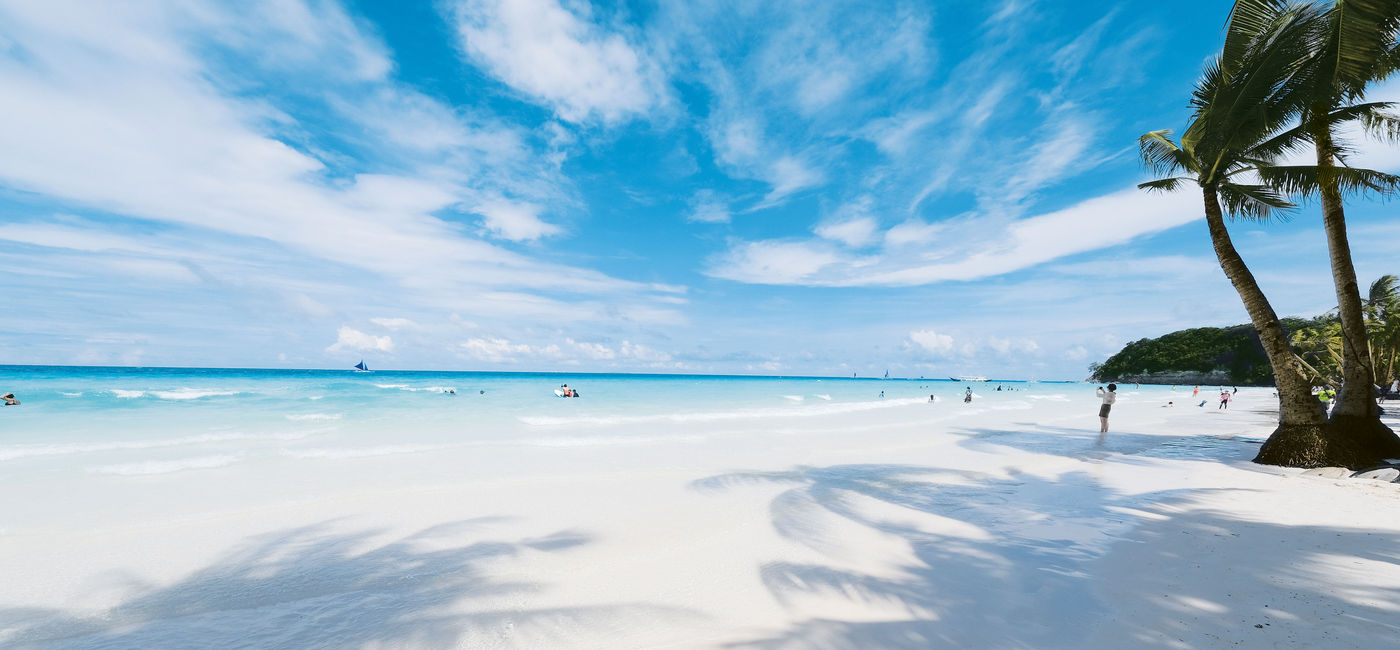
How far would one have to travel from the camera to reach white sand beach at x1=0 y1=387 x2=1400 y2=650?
377 cm

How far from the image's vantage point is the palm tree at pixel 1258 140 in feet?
30.1

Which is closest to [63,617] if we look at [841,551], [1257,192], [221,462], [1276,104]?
[841,551]

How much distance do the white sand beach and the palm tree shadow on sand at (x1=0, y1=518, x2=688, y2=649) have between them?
1.0 inches

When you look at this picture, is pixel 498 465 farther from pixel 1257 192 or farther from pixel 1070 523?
pixel 1257 192

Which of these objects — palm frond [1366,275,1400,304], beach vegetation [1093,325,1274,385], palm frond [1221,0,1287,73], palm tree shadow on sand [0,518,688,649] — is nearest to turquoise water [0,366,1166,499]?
palm tree shadow on sand [0,518,688,649]

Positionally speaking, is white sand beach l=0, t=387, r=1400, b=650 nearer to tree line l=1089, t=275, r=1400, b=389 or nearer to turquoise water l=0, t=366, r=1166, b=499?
turquoise water l=0, t=366, r=1166, b=499

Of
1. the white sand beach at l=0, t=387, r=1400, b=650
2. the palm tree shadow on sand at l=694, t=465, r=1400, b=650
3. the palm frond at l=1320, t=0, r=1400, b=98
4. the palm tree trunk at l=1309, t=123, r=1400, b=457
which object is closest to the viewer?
the palm tree shadow on sand at l=694, t=465, r=1400, b=650

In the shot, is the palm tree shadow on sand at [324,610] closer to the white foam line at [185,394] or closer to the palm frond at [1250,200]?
the palm frond at [1250,200]

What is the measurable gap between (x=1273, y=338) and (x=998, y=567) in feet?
37.9

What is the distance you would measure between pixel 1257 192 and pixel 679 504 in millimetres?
16120

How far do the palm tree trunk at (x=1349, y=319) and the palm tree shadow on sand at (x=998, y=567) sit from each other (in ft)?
21.3

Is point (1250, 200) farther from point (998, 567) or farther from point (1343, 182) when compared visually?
point (998, 567)

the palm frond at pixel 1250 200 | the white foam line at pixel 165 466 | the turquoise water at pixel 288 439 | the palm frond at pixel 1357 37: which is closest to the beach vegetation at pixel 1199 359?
the palm frond at pixel 1250 200

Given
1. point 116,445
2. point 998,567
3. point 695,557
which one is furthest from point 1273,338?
point 116,445
